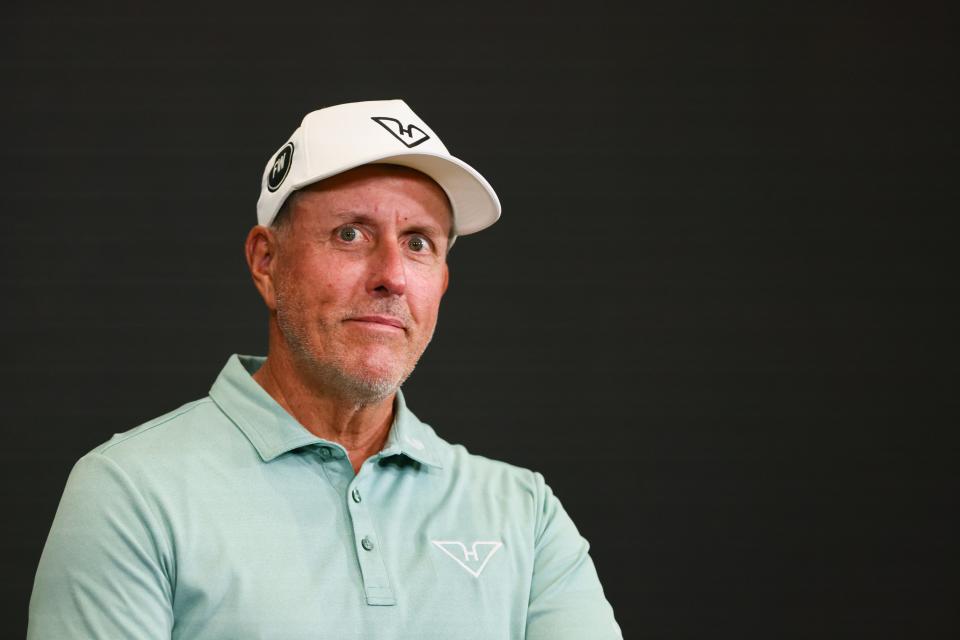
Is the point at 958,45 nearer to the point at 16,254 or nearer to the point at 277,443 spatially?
the point at 277,443

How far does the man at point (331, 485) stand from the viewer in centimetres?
166

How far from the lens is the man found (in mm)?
1657

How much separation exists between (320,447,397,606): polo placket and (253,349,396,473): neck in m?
0.05

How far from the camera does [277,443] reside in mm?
1827

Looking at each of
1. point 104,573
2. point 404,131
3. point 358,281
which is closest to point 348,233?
point 358,281

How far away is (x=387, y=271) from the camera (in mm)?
1850

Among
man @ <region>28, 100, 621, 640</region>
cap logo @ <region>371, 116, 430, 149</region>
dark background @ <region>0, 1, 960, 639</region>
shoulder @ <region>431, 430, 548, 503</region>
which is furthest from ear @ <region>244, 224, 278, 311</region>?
dark background @ <region>0, 1, 960, 639</region>

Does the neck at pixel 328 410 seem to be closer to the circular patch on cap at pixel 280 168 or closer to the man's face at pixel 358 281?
the man's face at pixel 358 281

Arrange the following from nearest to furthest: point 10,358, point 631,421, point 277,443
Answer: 1. point 277,443
2. point 10,358
3. point 631,421

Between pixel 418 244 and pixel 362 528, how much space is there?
438mm

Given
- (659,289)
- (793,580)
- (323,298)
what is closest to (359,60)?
(659,289)

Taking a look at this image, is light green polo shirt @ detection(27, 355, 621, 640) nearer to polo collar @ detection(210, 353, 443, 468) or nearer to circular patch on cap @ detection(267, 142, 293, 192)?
polo collar @ detection(210, 353, 443, 468)

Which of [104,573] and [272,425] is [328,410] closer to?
[272,425]

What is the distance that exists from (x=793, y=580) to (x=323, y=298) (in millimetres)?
1399
